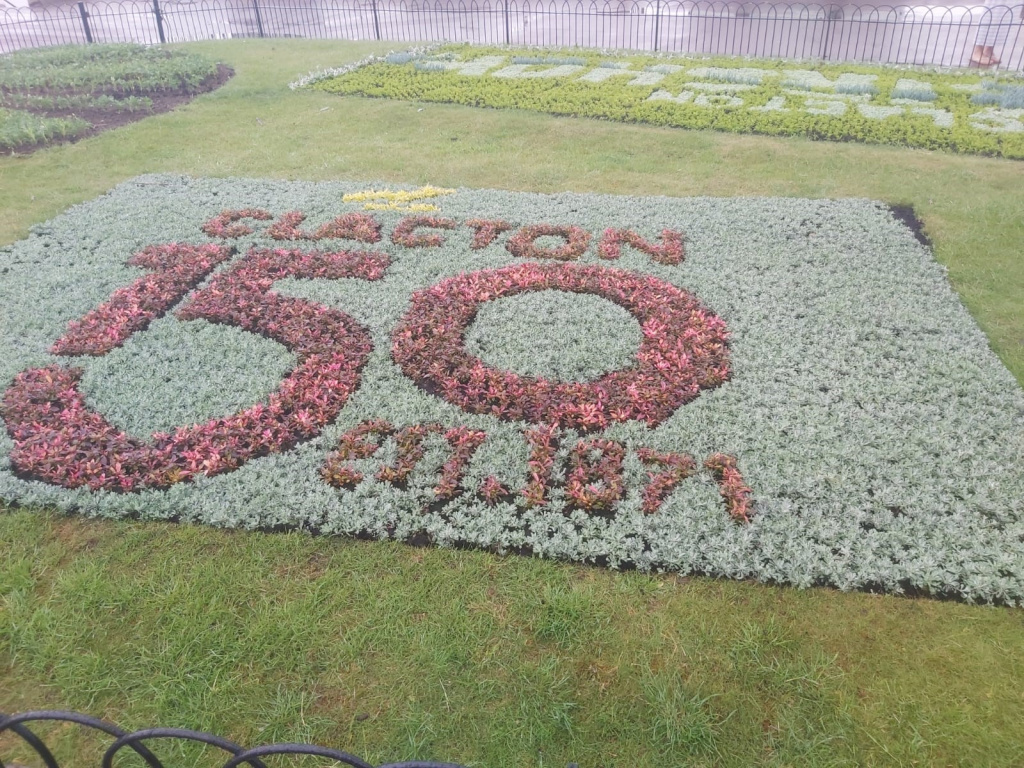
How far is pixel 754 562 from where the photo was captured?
3.45 metres

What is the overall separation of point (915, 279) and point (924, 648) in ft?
13.4

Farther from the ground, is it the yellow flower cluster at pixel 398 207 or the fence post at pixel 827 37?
the fence post at pixel 827 37

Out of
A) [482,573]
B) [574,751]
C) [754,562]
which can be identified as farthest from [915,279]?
[574,751]

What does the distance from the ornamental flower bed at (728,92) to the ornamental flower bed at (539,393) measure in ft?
14.0

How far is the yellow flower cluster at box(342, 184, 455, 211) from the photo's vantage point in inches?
307

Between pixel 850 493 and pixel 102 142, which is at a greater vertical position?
pixel 102 142

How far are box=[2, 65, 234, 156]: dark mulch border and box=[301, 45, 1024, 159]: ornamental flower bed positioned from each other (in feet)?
6.03

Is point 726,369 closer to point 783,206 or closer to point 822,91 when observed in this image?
point 783,206

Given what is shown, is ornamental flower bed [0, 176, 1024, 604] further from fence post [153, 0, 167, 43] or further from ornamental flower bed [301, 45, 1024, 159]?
fence post [153, 0, 167, 43]

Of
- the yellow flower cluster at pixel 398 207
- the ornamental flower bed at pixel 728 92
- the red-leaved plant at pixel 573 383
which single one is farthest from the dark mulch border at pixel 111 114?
the red-leaved plant at pixel 573 383

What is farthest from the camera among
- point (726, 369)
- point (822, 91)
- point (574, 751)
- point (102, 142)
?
point (822, 91)

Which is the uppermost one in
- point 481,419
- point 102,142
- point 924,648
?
point 102,142

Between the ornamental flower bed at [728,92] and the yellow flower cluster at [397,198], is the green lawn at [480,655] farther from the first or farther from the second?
the ornamental flower bed at [728,92]

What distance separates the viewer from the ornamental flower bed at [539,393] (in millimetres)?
3678
